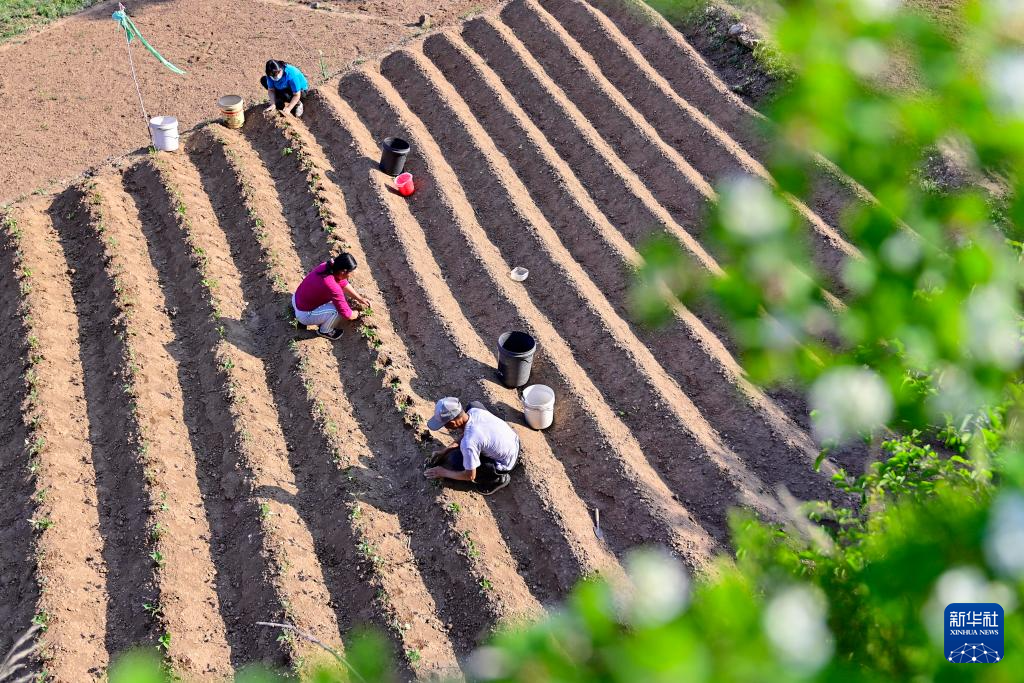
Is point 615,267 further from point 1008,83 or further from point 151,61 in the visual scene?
point 151,61

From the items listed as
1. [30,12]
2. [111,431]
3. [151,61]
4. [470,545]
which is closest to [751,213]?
[470,545]

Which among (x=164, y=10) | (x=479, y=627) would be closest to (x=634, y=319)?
(x=479, y=627)

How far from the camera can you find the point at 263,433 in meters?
5.93

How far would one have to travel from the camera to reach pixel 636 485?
18.2ft

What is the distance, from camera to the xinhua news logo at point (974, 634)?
1319 millimetres

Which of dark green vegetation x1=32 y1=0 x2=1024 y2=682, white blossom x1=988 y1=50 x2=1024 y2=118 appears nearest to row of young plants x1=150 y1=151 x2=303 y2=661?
dark green vegetation x1=32 y1=0 x2=1024 y2=682

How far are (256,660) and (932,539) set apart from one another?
433 cm

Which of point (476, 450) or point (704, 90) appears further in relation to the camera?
point (704, 90)

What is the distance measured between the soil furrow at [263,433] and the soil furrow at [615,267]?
2963mm

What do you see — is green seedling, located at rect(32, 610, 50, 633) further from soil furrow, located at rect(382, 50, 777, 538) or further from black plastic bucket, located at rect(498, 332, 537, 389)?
soil furrow, located at rect(382, 50, 777, 538)

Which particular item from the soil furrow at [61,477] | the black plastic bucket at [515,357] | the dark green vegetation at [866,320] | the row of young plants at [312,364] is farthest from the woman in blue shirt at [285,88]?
the dark green vegetation at [866,320]

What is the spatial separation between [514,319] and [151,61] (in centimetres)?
785

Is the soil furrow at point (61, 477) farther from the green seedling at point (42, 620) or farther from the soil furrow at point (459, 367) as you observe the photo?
the soil furrow at point (459, 367)

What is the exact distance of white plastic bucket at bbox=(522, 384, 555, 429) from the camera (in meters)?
5.93
